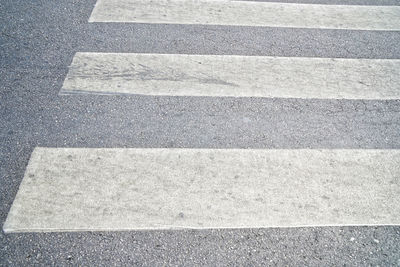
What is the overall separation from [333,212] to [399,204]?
603mm

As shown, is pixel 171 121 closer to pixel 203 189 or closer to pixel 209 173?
pixel 209 173

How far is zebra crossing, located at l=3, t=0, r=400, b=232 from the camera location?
3.05 m

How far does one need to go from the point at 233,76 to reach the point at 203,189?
1.72 metres

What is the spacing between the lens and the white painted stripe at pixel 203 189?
3.02 metres

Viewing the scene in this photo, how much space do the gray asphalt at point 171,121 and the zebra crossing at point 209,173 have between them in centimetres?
10

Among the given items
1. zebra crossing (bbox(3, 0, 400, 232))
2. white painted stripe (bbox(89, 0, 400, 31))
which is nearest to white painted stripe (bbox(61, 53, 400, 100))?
zebra crossing (bbox(3, 0, 400, 232))

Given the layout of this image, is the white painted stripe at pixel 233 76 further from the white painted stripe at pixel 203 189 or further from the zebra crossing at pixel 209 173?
the white painted stripe at pixel 203 189

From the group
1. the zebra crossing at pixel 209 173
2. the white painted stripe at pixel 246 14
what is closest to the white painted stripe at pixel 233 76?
the zebra crossing at pixel 209 173

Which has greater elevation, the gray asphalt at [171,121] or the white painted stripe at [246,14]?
the white painted stripe at [246,14]

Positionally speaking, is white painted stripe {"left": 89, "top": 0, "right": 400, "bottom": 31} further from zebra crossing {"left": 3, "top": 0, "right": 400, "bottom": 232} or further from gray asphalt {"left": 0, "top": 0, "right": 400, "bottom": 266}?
zebra crossing {"left": 3, "top": 0, "right": 400, "bottom": 232}

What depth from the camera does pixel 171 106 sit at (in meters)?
4.06

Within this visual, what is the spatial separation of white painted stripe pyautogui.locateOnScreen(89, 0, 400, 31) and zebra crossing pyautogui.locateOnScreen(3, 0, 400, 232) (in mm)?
962

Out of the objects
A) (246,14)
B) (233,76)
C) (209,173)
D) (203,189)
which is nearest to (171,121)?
(209,173)

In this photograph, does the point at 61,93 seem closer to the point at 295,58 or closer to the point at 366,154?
the point at 295,58
